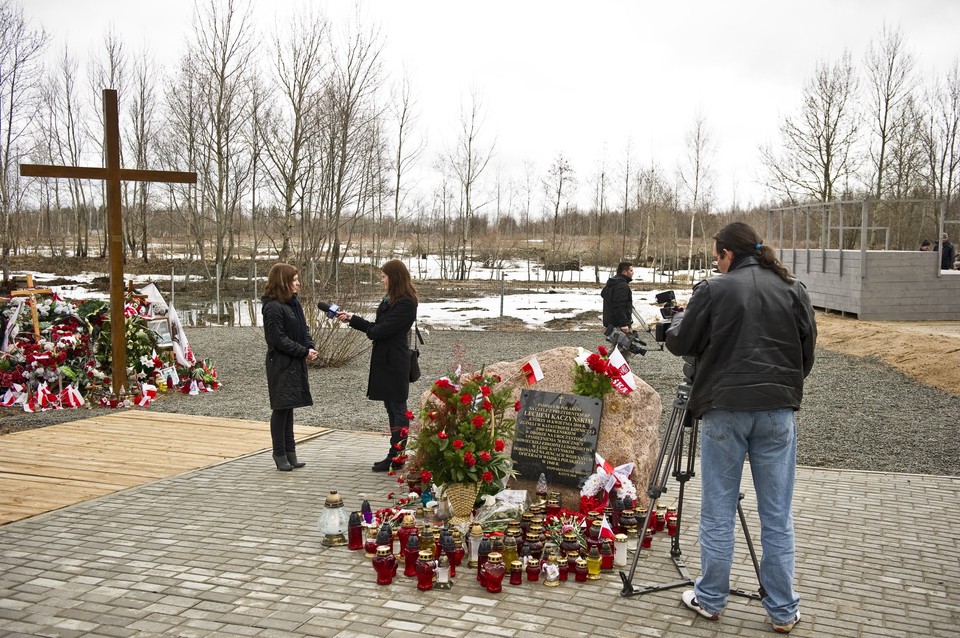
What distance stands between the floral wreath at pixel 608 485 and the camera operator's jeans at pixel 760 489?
158cm

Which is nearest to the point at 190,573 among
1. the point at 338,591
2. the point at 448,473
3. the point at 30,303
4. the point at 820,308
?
the point at 338,591

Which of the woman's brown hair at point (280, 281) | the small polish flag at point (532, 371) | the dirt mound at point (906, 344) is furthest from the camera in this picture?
the dirt mound at point (906, 344)

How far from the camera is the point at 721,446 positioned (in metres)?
3.96

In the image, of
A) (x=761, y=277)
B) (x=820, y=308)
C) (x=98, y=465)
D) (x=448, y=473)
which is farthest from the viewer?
(x=820, y=308)

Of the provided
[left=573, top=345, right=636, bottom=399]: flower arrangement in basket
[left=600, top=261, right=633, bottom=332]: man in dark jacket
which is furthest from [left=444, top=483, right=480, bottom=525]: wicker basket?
[left=600, top=261, right=633, bottom=332]: man in dark jacket

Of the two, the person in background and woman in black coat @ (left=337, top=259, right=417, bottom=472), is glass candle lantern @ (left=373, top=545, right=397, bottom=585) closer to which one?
woman in black coat @ (left=337, top=259, right=417, bottom=472)

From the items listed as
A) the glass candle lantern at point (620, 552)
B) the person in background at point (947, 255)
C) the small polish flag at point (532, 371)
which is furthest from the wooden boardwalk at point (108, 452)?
the person in background at point (947, 255)

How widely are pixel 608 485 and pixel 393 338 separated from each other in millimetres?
2351

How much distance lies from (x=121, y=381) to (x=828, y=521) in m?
8.40

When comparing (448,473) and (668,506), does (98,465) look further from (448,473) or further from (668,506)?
Result: (668,506)

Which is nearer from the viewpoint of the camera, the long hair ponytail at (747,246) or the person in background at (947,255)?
the long hair ponytail at (747,246)

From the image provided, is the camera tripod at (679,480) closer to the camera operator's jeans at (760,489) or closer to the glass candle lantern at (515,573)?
the camera operator's jeans at (760,489)

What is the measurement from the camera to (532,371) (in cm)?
626

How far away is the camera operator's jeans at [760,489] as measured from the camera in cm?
390
